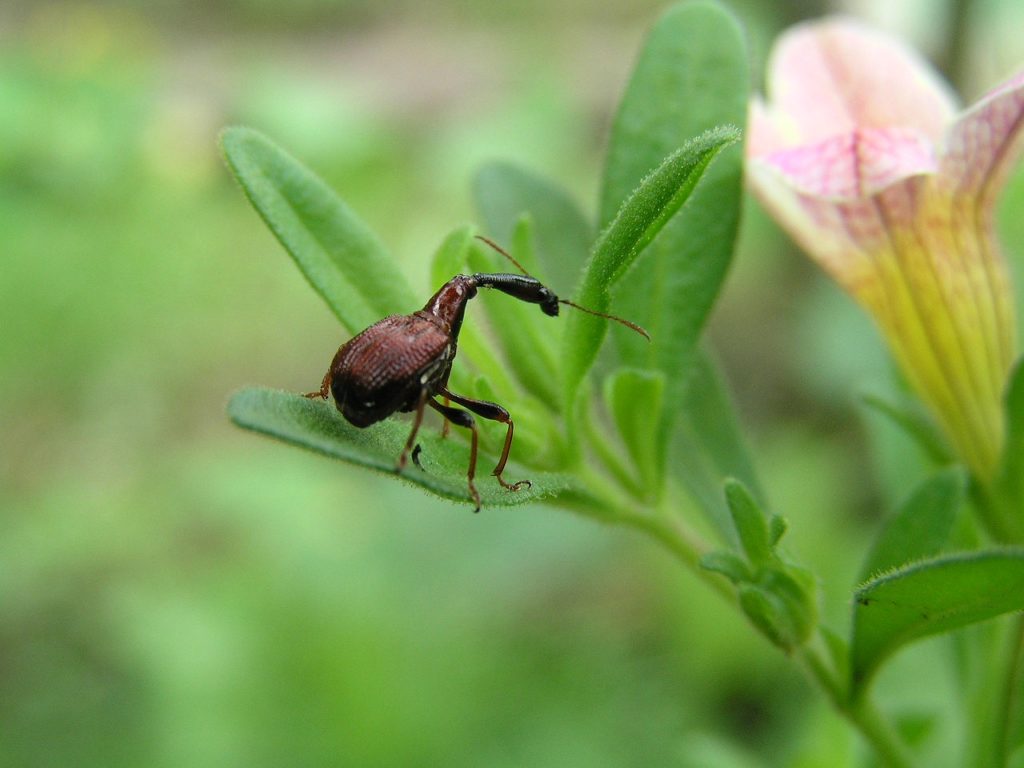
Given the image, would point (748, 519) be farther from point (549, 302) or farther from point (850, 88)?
point (850, 88)

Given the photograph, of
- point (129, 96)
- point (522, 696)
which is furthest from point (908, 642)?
point (129, 96)

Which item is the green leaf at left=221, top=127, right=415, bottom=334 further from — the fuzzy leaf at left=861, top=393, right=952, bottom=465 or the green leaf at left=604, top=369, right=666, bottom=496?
the fuzzy leaf at left=861, top=393, right=952, bottom=465

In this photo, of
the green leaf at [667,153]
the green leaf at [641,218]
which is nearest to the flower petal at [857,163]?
the green leaf at [667,153]

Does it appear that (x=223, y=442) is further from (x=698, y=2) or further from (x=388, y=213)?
(x=698, y=2)

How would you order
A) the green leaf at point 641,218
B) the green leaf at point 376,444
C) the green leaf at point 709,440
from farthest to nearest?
the green leaf at point 709,440 → the green leaf at point 641,218 → the green leaf at point 376,444

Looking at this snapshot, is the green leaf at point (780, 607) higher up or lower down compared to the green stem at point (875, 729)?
higher up

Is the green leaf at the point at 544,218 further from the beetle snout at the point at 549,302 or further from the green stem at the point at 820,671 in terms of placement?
the green stem at the point at 820,671

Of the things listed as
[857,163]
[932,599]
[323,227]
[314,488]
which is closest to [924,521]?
[932,599]
